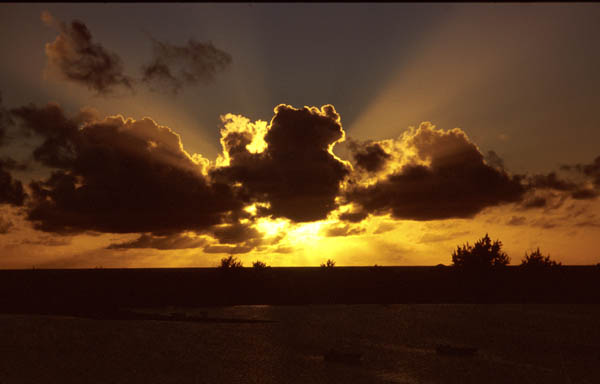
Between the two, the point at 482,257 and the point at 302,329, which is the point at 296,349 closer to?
the point at 302,329

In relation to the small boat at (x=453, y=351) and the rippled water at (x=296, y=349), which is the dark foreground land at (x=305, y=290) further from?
the small boat at (x=453, y=351)

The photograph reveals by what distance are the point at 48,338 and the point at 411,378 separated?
38.1m

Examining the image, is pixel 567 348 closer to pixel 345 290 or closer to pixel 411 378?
pixel 411 378

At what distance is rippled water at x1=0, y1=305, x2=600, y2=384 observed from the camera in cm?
4350

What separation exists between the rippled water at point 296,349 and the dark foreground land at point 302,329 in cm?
16

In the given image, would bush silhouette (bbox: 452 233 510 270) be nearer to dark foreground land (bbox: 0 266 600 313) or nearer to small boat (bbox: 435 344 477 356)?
dark foreground land (bbox: 0 266 600 313)

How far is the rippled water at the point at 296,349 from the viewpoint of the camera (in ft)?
143

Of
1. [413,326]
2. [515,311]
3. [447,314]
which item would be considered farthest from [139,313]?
[515,311]

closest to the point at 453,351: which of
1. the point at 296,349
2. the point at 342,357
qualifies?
the point at 342,357

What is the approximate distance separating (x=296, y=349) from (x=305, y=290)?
213 ft

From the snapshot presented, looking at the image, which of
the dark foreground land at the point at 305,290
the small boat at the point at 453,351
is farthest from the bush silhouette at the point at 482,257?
the small boat at the point at 453,351

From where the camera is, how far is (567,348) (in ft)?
203

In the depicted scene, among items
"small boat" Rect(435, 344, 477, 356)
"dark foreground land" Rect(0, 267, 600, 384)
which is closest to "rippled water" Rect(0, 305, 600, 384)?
"dark foreground land" Rect(0, 267, 600, 384)

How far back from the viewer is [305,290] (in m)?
120
